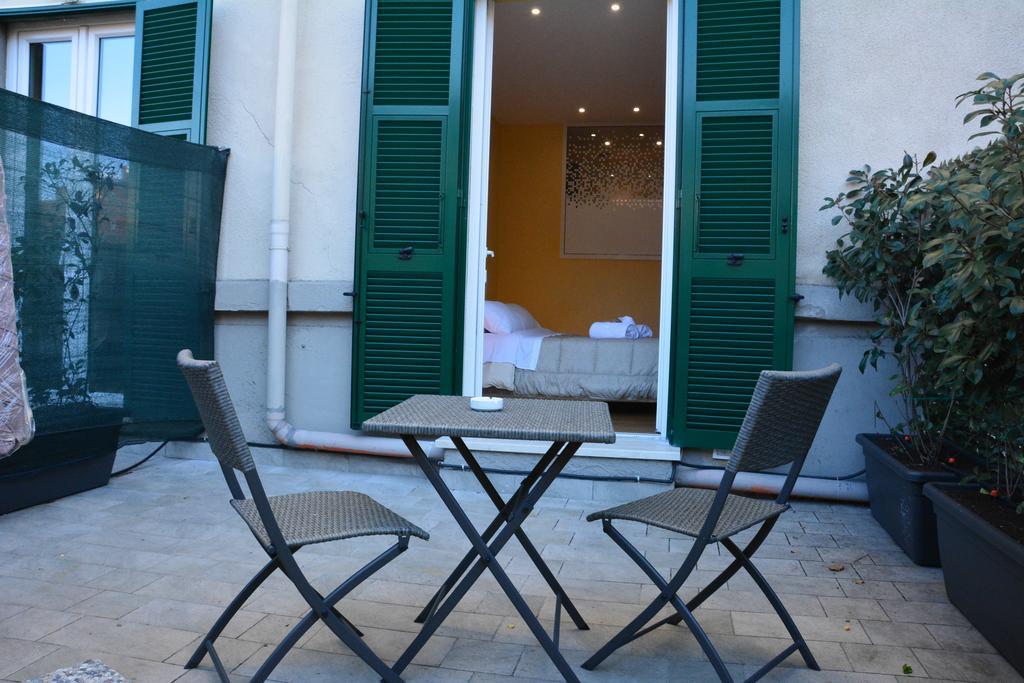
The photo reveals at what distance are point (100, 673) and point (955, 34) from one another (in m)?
4.63

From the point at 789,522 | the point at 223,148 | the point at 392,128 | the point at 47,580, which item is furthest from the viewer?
the point at 223,148

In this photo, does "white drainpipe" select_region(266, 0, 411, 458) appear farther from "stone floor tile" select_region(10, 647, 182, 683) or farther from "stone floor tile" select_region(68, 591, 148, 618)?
"stone floor tile" select_region(10, 647, 182, 683)

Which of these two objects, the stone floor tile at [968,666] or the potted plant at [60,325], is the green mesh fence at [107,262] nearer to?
the potted plant at [60,325]

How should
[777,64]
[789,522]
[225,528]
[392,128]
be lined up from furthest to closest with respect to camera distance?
[392,128] → [777,64] → [789,522] → [225,528]

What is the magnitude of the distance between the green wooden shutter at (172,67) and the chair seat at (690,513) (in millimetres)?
3842

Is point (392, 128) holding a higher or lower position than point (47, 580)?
higher

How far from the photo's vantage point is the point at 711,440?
4.28 m

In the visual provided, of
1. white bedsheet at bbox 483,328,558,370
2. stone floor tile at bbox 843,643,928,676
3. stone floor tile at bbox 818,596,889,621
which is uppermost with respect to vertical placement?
white bedsheet at bbox 483,328,558,370

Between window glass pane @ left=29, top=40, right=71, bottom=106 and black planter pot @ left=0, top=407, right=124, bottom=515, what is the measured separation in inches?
107

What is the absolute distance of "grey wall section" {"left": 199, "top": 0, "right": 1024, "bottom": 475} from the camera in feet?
13.7

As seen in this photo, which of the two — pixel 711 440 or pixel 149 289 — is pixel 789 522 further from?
pixel 149 289

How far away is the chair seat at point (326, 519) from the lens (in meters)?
1.97

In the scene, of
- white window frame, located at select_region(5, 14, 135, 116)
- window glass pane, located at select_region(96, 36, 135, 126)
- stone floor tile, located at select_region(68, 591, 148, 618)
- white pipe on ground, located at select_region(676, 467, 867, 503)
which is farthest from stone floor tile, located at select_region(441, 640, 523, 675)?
white window frame, located at select_region(5, 14, 135, 116)

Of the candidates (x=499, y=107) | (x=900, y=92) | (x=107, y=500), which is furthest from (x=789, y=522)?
(x=499, y=107)
